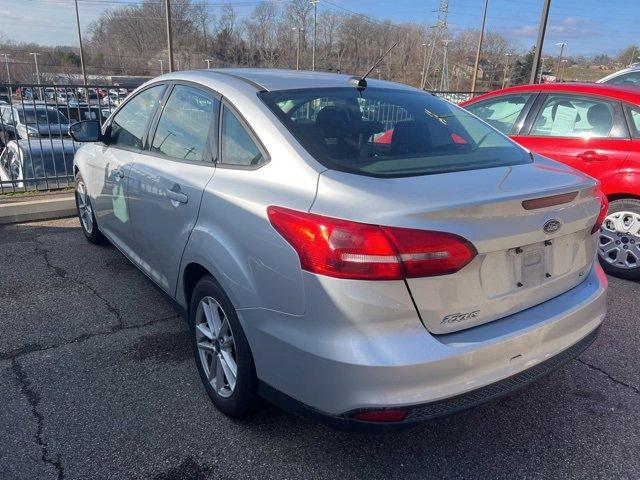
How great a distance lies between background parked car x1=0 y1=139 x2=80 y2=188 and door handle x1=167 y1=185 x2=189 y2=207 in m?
4.69

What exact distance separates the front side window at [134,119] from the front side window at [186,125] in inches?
10.3

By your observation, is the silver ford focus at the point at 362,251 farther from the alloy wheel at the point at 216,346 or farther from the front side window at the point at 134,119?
the front side window at the point at 134,119

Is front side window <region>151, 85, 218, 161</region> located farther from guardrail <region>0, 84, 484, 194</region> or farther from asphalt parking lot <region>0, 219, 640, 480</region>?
guardrail <region>0, 84, 484, 194</region>

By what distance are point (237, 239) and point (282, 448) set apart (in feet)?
3.28

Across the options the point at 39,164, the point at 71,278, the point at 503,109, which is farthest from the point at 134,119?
the point at 39,164

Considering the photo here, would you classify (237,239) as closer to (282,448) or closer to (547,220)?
(282,448)

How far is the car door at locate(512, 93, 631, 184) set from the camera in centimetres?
442

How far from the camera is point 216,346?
256 centimetres

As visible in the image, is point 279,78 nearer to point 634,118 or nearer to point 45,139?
point 634,118

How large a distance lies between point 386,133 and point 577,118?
9.93ft

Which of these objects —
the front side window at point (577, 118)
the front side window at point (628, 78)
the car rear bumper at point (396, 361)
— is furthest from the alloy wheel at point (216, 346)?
the front side window at point (628, 78)

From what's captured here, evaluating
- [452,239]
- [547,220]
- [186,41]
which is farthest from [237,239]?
[186,41]

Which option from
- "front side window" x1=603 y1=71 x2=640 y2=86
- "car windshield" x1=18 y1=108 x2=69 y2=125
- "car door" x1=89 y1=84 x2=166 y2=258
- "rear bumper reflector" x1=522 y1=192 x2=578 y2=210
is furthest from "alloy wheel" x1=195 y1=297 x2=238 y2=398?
"front side window" x1=603 y1=71 x2=640 y2=86

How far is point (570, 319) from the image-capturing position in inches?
89.3
